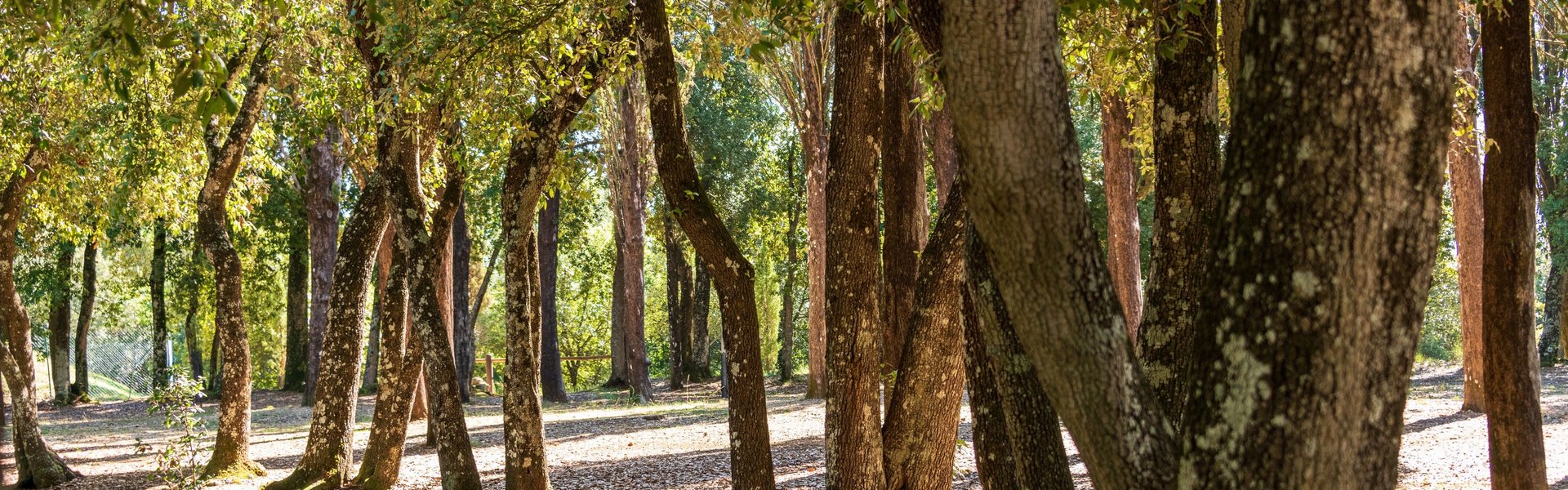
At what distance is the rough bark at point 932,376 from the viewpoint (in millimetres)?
5133

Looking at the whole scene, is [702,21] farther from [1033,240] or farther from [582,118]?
[1033,240]

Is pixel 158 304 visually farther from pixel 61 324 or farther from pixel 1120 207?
pixel 1120 207

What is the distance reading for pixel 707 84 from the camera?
26047mm

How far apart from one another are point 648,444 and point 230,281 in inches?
207

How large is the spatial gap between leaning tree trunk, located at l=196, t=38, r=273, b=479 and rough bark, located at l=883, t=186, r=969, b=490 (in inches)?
260

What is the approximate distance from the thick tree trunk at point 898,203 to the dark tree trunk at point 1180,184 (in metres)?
2.13

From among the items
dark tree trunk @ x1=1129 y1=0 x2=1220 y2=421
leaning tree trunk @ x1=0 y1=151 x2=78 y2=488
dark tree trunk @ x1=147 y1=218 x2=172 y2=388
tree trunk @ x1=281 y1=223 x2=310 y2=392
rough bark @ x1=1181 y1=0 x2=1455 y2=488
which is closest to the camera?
rough bark @ x1=1181 y1=0 x2=1455 y2=488

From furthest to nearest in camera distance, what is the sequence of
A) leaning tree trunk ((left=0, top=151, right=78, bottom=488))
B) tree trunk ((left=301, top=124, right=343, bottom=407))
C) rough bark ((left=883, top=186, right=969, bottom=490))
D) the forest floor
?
tree trunk ((left=301, top=124, right=343, bottom=407)) < leaning tree trunk ((left=0, top=151, right=78, bottom=488)) < the forest floor < rough bark ((left=883, top=186, right=969, bottom=490))

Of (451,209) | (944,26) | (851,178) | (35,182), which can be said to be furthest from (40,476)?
(944,26)

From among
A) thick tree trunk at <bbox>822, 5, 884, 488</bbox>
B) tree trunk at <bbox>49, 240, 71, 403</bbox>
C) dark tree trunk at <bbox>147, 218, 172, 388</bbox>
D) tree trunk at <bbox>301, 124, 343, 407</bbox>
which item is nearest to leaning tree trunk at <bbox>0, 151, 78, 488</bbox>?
thick tree trunk at <bbox>822, 5, 884, 488</bbox>

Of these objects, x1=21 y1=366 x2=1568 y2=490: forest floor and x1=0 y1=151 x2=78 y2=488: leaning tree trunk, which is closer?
x1=21 y1=366 x2=1568 y2=490: forest floor

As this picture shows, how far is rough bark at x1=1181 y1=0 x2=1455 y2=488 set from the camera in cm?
214

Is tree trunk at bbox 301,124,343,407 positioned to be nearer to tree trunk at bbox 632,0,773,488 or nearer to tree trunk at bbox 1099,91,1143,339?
tree trunk at bbox 1099,91,1143,339

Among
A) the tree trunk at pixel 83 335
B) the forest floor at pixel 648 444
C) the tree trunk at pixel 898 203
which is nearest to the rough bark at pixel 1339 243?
the tree trunk at pixel 898 203
